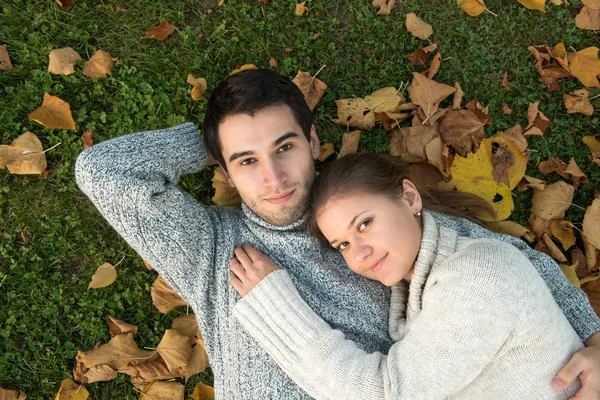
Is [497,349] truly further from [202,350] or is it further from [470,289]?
[202,350]

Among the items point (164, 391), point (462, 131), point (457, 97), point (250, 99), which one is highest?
point (250, 99)

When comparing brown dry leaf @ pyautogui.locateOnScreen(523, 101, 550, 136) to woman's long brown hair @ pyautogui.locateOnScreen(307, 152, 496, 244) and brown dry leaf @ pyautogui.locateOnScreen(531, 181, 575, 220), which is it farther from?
woman's long brown hair @ pyautogui.locateOnScreen(307, 152, 496, 244)

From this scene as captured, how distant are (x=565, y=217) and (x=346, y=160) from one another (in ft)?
5.31

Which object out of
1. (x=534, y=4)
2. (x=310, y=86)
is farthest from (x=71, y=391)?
(x=534, y=4)

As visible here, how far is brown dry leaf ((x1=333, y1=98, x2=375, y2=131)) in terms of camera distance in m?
3.19

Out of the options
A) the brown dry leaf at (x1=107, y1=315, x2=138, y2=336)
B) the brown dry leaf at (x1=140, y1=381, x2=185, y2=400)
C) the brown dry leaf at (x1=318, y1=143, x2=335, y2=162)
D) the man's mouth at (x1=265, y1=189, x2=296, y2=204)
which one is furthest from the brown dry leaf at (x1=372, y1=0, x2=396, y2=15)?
the brown dry leaf at (x1=140, y1=381, x2=185, y2=400)

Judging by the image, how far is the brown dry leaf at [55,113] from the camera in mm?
3025

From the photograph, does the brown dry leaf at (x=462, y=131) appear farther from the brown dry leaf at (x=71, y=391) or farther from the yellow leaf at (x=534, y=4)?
the brown dry leaf at (x=71, y=391)

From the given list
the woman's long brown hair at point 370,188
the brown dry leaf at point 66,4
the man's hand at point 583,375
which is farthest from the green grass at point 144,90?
the man's hand at point 583,375

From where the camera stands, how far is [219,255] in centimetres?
260

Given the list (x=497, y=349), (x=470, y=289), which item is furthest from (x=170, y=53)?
(x=497, y=349)

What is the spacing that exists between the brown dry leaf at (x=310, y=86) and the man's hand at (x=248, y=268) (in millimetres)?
1118

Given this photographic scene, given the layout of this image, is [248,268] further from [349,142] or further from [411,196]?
[349,142]

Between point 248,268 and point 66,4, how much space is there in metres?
2.10
